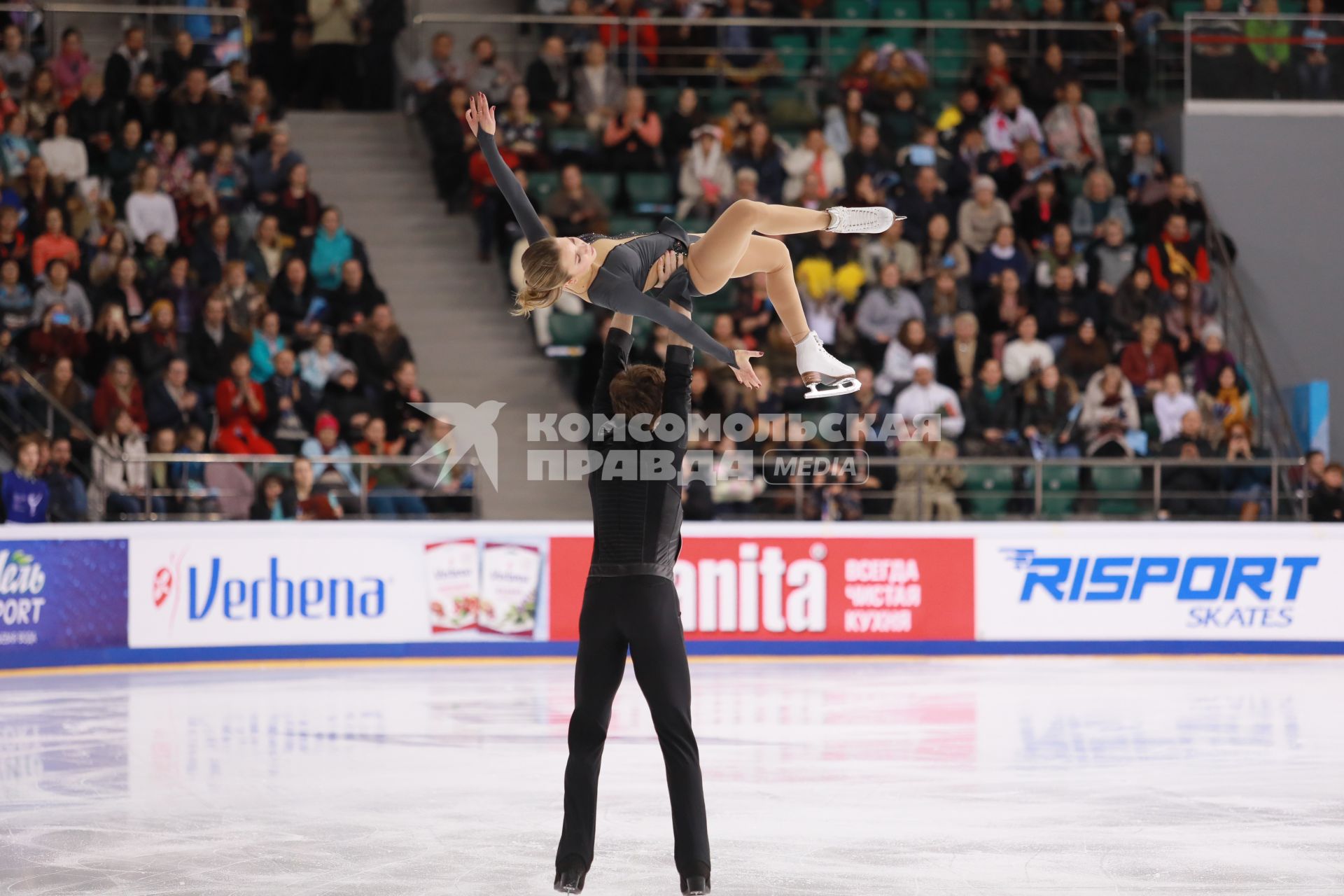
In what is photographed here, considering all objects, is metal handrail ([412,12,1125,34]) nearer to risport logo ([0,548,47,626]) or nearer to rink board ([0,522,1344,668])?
rink board ([0,522,1344,668])

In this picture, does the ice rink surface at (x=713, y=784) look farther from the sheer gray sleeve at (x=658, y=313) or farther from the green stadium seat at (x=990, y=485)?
the green stadium seat at (x=990, y=485)

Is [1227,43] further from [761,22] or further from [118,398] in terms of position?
[118,398]

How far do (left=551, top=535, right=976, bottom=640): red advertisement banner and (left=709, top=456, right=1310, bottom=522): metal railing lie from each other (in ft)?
1.21

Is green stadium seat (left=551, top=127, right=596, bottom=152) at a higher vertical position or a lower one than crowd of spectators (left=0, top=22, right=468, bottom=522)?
higher

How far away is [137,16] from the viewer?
61.6 ft

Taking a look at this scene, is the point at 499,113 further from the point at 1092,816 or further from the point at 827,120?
the point at 1092,816

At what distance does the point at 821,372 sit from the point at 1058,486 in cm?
929

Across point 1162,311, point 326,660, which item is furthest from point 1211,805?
point 1162,311

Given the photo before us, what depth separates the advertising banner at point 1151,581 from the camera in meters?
14.9


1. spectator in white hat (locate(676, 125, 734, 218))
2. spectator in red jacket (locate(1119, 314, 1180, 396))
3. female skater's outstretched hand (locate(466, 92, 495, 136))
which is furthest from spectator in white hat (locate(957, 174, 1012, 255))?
female skater's outstretched hand (locate(466, 92, 495, 136))

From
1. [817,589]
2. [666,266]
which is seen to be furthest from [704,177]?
[666,266]

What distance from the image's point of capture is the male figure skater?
572 centimetres

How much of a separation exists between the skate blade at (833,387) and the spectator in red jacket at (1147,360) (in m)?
10.4

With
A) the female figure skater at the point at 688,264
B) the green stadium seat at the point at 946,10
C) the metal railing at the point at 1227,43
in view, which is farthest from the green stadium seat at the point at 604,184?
the female figure skater at the point at 688,264
